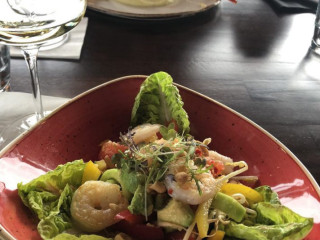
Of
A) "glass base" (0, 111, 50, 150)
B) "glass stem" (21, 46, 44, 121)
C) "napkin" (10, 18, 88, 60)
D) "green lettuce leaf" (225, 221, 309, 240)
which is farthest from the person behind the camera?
"napkin" (10, 18, 88, 60)

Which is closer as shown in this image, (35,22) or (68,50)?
(35,22)

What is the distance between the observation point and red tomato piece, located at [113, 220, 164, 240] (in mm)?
802

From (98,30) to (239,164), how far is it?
876 millimetres

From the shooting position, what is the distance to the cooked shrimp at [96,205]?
32.0 inches

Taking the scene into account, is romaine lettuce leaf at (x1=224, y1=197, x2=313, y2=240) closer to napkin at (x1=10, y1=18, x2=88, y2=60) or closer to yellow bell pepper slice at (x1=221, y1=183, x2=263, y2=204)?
yellow bell pepper slice at (x1=221, y1=183, x2=263, y2=204)

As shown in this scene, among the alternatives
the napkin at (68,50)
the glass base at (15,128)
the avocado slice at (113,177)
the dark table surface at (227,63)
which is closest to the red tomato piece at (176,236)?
the avocado slice at (113,177)

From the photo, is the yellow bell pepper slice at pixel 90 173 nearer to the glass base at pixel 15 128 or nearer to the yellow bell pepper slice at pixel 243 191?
the yellow bell pepper slice at pixel 243 191

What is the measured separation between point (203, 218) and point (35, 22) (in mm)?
537

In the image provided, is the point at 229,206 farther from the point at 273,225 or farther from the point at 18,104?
the point at 18,104

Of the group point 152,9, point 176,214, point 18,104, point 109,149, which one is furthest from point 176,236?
point 152,9

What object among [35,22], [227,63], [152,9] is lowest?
[227,63]

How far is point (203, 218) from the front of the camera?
31.3 inches

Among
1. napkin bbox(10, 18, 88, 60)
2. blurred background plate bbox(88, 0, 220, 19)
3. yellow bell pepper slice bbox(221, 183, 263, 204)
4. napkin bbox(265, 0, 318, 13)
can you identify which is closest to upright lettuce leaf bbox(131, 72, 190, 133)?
yellow bell pepper slice bbox(221, 183, 263, 204)

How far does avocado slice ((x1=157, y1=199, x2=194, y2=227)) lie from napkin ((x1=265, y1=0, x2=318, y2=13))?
4.36 ft
